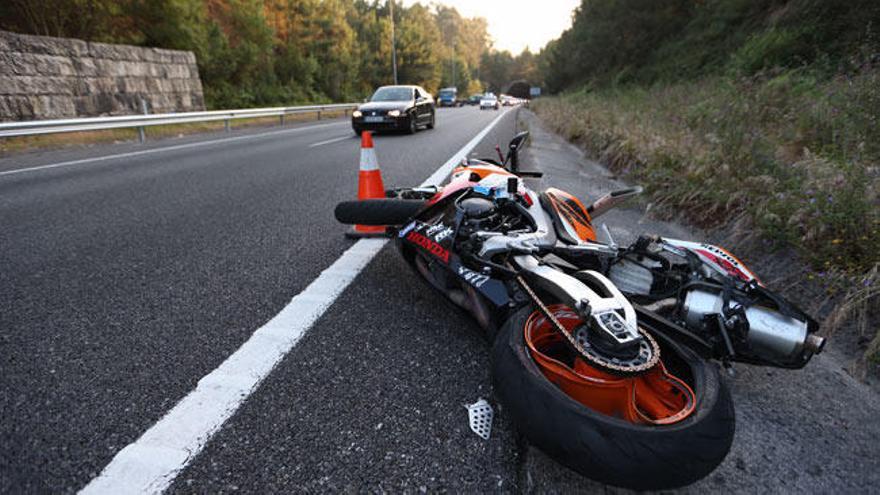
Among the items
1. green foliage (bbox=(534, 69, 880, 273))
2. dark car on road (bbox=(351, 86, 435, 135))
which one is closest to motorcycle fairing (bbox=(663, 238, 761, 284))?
green foliage (bbox=(534, 69, 880, 273))

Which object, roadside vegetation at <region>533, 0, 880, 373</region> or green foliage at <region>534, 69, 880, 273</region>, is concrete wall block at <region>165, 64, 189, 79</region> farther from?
green foliage at <region>534, 69, 880, 273</region>

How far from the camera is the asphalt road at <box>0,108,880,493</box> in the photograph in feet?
4.52

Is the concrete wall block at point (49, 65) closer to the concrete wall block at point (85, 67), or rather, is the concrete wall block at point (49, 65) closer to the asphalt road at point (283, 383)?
the concrete wall block at point (85, 67)

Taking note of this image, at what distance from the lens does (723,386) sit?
4.24 ft

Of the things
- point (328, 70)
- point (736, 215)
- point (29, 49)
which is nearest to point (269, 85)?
point (328, 70)

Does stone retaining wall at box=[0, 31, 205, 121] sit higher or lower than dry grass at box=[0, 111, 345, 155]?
higher

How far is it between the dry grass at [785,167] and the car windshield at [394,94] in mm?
7562

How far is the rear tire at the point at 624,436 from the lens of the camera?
3.68 feet

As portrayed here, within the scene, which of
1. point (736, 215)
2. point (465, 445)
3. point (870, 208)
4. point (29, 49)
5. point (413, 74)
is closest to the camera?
point (465, 445)

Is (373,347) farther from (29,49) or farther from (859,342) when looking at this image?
(29,49)

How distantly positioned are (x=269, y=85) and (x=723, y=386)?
34318 millimetres

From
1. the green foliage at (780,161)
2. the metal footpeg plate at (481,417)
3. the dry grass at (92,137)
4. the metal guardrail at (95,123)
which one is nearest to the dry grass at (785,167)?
the green foliage at (780,161)

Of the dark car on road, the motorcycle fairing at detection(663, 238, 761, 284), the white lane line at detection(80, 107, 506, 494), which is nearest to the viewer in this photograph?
the white lane line at detection(80, 107, 506, 494)

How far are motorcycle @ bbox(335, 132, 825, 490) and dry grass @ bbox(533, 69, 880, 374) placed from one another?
81 cm
